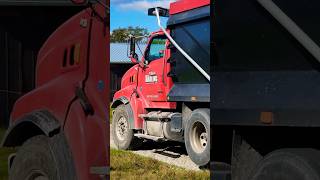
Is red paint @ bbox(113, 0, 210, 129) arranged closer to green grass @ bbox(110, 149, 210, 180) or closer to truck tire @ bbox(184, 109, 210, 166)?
truck tire @ bbox(184, 109, 210, 166)

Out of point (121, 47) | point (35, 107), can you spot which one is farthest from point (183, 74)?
point (35, 107)

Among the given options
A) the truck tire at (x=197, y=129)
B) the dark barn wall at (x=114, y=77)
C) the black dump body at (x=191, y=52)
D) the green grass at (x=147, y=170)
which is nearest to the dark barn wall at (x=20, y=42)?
the dark barn wall at (x=114, y=77)

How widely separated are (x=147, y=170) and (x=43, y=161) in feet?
4.10

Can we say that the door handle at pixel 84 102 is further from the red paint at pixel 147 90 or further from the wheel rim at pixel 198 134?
the red paint at pixel 147 90

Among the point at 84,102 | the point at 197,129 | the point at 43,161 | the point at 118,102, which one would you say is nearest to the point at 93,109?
the point at 84,102

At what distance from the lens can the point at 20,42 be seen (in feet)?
10.8

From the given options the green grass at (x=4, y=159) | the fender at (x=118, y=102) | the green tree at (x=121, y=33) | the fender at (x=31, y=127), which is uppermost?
the green tree at (x=121, y=33)

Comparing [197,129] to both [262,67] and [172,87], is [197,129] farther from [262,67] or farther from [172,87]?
[262,67]

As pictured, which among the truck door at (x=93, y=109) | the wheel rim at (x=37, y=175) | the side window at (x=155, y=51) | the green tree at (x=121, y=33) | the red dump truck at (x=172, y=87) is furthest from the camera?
the side window at (x=155, y=51)

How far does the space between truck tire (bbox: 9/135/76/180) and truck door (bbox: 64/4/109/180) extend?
10cm

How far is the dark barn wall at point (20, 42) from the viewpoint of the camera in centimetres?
322

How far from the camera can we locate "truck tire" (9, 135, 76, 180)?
3.24m

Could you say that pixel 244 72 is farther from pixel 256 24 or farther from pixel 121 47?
pixel 121 47

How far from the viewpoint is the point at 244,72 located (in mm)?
2768
